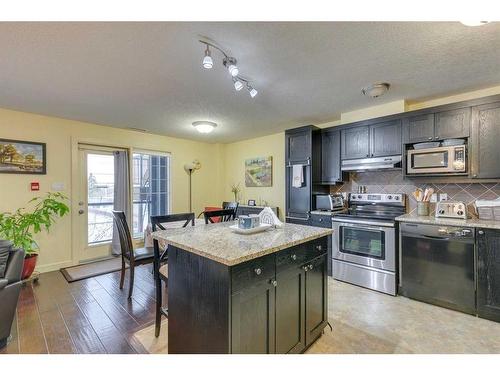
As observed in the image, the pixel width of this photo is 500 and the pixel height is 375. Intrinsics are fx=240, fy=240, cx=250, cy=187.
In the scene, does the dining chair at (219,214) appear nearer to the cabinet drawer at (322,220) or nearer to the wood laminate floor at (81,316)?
the wood laminate floor at (81,316)

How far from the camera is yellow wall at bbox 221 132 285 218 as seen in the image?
189 inches

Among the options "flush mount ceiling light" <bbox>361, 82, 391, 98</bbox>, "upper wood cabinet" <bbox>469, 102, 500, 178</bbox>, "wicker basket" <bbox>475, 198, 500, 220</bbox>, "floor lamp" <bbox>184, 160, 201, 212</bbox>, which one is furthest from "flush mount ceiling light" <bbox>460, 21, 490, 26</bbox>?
"floor lamp" <bbox>184, 160, 201, 212</bbox>

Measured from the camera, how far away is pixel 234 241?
1598mm

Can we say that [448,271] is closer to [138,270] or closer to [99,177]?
[138,270]

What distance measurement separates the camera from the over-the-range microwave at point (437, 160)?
2.64 m

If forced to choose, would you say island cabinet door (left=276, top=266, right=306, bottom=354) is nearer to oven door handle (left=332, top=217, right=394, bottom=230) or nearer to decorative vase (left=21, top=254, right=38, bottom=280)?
oven door handle (left=332, top=217, right=394, bottom=230)

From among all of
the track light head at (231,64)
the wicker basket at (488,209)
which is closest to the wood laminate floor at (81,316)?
the track light head at (231,64)

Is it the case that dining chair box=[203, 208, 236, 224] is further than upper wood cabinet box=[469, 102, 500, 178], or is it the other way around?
dining chair box=[203, 208, 236, 224]

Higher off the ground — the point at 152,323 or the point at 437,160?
the point at 437,160

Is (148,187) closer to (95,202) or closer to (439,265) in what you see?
(95,202)

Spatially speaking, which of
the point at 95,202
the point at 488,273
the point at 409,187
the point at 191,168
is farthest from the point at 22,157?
the point at 488,273

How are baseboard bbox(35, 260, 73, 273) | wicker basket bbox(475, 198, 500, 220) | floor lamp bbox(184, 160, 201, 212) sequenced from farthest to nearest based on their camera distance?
1. floor lamp bbox(184, 160, 201, 212)
2. baseboard bbox(35, 260, 73, 273)
3. wicker basket bbox(475, 198, 500, 220)

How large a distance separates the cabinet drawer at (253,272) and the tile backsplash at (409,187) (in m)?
2.66

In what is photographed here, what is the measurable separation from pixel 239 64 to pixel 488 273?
9.97ft
